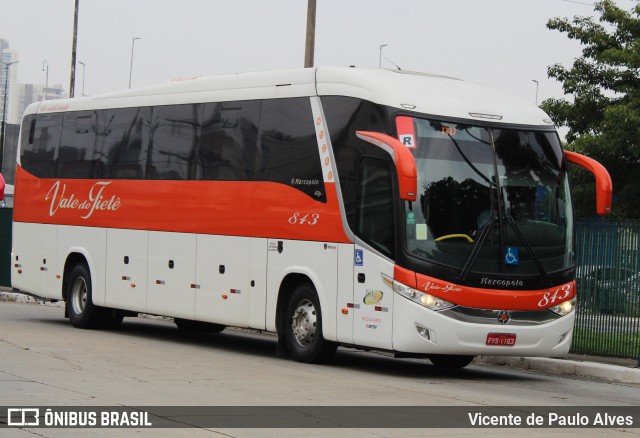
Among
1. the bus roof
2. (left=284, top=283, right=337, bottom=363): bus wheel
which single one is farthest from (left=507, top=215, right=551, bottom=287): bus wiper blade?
(left=284, top=283, right=337, bottom=363): bus wheel

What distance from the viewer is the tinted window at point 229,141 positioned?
59.1 feet

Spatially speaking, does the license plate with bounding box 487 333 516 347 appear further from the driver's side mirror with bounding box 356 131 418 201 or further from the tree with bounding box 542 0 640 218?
the tree with bounding box 542 0 640 218

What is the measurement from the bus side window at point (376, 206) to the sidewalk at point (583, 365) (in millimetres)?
3774

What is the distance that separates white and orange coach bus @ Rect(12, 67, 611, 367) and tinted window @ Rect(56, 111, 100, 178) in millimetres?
1620

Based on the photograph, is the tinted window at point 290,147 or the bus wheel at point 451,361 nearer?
the tinted window at point 290,147

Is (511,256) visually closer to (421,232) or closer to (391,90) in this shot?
(421,232)

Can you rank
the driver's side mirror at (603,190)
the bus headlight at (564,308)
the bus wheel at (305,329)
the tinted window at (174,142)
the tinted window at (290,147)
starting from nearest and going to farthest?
the bus headlight at (564,308) → the driver's side mirror at (603,190) → the bus wheel at (305,329) → the tinted window at (290,147) → the tinted window at (174,142)

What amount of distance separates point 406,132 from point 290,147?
228 centimetres

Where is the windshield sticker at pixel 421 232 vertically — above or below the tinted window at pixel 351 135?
below

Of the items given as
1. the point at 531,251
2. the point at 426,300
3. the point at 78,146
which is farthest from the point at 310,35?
the point at 426,300

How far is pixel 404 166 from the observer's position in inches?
560

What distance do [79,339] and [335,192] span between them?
553 cm

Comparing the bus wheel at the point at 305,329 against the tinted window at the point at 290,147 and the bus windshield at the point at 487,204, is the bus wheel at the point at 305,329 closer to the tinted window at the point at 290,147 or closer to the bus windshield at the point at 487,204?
the tinted window at the point at 290,147

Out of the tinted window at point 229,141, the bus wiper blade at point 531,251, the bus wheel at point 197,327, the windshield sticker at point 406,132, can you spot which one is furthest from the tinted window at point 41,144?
the bus wiper blade at point 531,251
